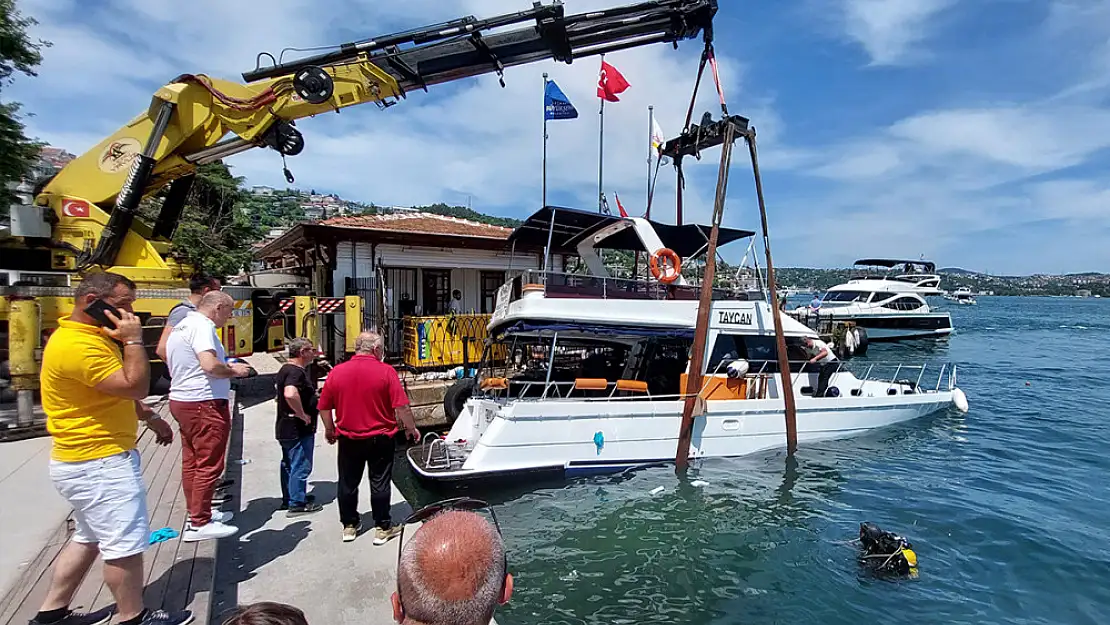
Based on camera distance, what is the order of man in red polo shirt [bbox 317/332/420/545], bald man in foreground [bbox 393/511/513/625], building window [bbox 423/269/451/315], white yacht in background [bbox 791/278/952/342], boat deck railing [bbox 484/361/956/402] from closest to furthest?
1. bald man in foreground [bbox 393/511/513/625]
2. man in red polo shirt [bbox 317/332/420/545]
3. boat deck railing [bbox 484/361/956/402]
4. building window [bbox 423/269/451/315]
5. white yacht in background [bbox 791/278/952/342]

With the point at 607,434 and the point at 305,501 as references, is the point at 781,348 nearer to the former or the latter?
the point at 607,434

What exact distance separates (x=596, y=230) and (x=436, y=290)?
26.2ft

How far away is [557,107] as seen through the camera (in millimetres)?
13758

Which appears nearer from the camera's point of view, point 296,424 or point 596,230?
point 296,424

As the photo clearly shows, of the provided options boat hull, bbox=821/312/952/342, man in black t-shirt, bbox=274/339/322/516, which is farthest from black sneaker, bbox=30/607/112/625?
boat hull, bbox=821/312/952/342

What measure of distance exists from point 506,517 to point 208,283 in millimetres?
4469

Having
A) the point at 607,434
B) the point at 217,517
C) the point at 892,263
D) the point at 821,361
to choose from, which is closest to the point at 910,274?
the point at 892,263

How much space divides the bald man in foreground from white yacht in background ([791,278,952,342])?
34.8 m

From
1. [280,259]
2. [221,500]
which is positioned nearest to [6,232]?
[221,500]

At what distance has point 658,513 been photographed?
7.36 metres

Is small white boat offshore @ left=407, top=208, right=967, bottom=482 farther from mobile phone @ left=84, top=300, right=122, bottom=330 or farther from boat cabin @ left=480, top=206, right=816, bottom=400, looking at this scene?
mobile phone @ left=84, top=300, right=122, bottom=330

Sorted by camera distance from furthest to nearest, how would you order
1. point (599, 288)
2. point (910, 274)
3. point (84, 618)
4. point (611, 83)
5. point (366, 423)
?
point (910, 274) < point (611, 83) < point (599, 288) < point (366, 423) < point (84, 618)

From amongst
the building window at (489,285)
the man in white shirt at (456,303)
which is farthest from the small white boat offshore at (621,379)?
the building window at (489,285)

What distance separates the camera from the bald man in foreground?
140 cm
